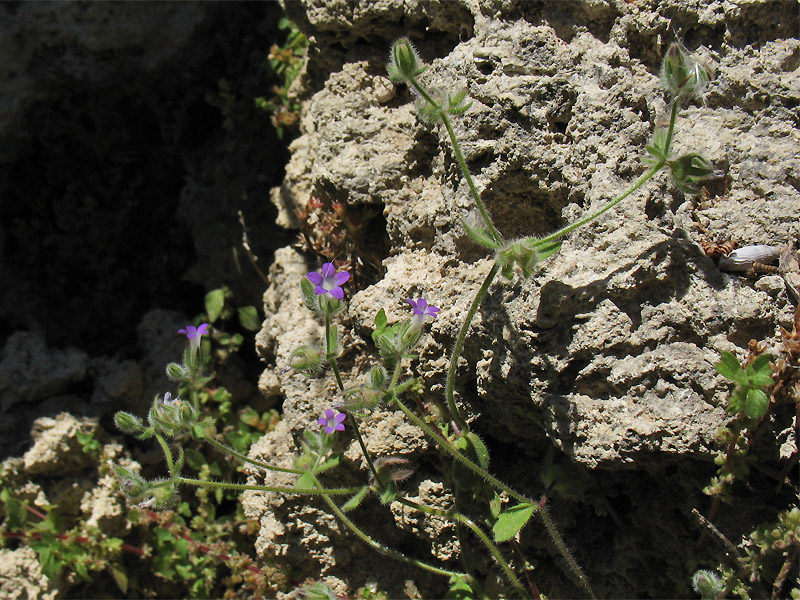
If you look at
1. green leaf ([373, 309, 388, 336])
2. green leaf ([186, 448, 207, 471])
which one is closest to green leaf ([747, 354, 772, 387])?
green leaf ([373, 309, 388, 336])

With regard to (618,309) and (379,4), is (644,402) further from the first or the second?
(379,4)

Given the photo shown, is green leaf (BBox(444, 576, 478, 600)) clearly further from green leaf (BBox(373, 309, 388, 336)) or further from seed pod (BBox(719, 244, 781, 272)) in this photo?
seed pod (BBox(719, 244, 781, 272))

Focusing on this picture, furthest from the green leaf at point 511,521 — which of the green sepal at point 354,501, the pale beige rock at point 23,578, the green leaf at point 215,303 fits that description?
the pale beige rock at point 23,578

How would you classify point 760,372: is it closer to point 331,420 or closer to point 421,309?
point 421,309

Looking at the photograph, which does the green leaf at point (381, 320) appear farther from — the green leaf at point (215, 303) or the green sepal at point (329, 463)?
the green leaf at point (215, 303)

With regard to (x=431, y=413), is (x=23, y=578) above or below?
below

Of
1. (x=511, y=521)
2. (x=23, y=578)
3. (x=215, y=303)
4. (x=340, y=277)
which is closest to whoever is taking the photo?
(x=511, y=521)

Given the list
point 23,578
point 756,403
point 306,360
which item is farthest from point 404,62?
point 23,578
